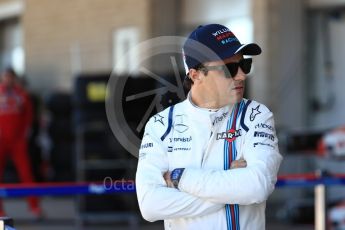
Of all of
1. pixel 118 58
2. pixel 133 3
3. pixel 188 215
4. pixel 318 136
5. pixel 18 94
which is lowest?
pixel 188 215

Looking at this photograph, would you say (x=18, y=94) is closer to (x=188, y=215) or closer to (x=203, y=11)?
(x=203, y=11)

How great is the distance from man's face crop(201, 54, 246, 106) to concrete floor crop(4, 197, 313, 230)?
611cm

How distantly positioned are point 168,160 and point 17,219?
24.7 feet

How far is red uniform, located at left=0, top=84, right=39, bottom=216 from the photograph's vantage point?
10242 mm

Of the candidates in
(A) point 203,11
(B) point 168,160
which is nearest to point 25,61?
Result: (A) point 203,11

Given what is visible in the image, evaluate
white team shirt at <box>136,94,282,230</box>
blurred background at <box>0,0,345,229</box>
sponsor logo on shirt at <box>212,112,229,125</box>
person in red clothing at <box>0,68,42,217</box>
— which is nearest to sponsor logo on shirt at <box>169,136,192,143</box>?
white team shirt at <box>136,94,282,230</box>

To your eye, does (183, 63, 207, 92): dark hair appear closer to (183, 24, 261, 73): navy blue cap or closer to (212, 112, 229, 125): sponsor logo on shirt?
(183, 24, 261, 73): navy blue cap

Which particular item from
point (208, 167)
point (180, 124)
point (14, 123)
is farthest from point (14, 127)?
point (208, 167)

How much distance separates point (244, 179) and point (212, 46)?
521 mm

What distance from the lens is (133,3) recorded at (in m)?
12.1

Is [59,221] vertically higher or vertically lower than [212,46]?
lower

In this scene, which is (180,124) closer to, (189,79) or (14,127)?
(189,79)

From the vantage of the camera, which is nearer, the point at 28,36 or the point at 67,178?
the point at 67,178

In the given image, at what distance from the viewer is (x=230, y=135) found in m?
2.89
